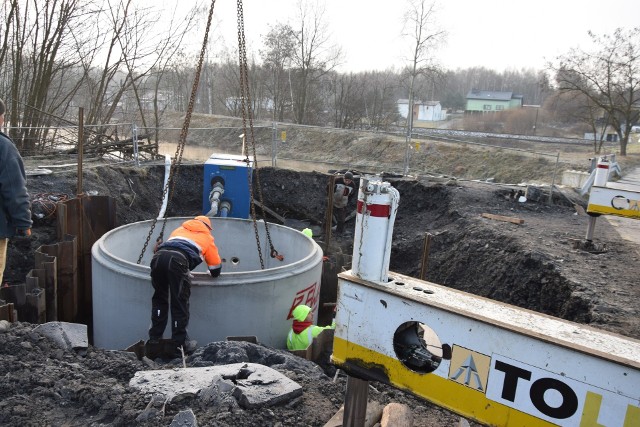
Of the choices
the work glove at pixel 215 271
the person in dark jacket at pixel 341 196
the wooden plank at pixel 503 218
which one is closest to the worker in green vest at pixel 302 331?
the work glove at pixel 215 271

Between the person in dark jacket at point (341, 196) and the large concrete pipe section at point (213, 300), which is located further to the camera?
the person in dark jacket at point (341, 196)

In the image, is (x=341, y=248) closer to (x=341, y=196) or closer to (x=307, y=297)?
(x=341, y=196)

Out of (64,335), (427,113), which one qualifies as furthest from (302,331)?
(427,113)

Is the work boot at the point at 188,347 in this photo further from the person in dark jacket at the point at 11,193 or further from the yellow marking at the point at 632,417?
the yellow marking at the point at 632,417

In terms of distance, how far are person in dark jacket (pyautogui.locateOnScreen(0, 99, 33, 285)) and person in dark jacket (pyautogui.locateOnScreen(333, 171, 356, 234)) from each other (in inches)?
352

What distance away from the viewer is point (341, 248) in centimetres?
1259

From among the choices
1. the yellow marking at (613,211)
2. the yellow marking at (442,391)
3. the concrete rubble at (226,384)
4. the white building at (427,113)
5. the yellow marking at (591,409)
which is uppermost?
the white building at (427,113)

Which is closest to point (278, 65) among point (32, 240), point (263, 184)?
point (263, 184)

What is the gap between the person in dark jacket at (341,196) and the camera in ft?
43.1

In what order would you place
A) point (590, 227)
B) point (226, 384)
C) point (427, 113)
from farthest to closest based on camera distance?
point (427, 113), point (590, 227), point (226, 384)

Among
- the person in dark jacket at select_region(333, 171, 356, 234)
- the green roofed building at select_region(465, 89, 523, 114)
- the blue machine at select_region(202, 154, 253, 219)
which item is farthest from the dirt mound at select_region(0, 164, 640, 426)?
the green roofed building at select_region(465, 89, 523, 114)

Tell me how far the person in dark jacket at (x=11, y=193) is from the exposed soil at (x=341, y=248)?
0.93 m

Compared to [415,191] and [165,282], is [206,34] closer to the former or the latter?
[165,282]

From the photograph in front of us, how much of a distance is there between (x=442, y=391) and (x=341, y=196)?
1078cm
